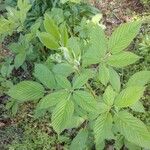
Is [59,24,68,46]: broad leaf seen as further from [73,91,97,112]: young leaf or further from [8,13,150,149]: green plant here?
[73,91,97,112]: young leaf

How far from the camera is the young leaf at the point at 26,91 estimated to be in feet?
5.44

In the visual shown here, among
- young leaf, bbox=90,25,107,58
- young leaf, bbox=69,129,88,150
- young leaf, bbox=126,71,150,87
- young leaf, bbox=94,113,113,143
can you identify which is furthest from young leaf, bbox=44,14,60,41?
young leaf, bbox=69,129,88,150

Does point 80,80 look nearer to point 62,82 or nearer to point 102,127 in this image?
point 62,82

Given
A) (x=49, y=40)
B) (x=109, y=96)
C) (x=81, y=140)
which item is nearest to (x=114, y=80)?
(x=109, y=96)

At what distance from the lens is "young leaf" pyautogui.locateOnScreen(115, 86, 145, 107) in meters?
1.62

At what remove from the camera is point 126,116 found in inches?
66.4

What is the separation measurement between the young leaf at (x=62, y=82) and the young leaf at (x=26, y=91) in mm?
102

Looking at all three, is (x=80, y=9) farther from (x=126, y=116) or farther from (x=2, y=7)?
(x=126, y=116)

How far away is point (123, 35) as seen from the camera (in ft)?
4.92

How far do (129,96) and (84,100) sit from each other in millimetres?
213

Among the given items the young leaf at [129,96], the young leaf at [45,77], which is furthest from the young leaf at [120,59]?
the young leaf at [45,77]

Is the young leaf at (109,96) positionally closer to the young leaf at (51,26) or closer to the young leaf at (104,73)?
the young leaf at (104,73)

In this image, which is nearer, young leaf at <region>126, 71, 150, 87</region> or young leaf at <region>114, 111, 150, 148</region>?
young leaf at <region>114, 111, 150, 148</region>

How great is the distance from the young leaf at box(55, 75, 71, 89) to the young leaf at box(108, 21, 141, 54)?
0.26 metres
